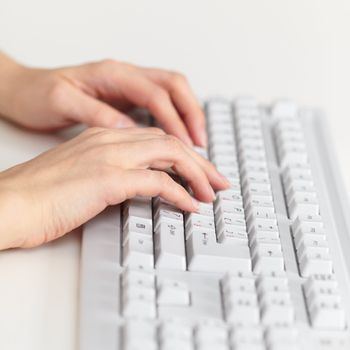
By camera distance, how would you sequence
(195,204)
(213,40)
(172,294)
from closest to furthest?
(172,294)
(195,204)
(213,40)

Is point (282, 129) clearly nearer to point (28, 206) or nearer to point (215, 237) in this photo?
point (215, 237)

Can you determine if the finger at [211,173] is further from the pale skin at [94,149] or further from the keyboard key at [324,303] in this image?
the keyboard key at [324,303]

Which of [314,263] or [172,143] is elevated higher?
[172,143]

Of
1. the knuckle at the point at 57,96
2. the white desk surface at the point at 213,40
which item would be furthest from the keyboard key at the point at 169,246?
the white desk surface at the point at 213,40

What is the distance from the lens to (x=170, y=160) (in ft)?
2.47

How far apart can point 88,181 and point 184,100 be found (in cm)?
22

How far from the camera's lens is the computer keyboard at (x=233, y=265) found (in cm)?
61

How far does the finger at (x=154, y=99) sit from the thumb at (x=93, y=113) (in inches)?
1.4

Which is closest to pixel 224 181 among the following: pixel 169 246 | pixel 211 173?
pixel 211 173

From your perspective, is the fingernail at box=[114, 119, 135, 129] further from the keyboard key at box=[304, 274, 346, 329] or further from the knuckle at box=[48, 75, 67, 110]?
the keyboard key at box=[304, 274, 346, 329]

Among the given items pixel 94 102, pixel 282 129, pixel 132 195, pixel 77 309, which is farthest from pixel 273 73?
pixel 77 309

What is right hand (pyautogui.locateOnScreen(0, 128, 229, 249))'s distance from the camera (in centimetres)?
68

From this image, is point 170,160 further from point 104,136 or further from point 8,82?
point 8,82

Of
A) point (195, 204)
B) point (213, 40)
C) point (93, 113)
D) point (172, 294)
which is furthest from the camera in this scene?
point (213, 40)
